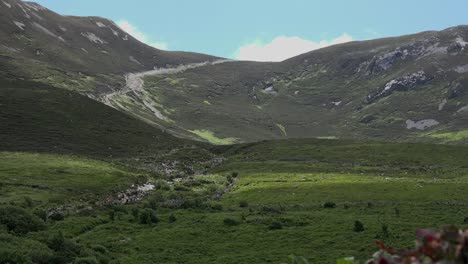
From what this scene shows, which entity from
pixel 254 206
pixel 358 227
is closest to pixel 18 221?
pixel 358 227

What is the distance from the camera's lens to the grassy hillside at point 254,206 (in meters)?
40.1

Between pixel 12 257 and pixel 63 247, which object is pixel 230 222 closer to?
pixel 63 247

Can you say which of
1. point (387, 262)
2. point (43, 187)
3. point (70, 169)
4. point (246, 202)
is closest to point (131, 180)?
point (70, 169)

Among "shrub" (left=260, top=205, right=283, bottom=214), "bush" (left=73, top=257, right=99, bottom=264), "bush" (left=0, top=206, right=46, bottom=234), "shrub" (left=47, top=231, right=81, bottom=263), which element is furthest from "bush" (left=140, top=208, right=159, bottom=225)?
"bush" (left=73, top=257, right=99, bottom=264)

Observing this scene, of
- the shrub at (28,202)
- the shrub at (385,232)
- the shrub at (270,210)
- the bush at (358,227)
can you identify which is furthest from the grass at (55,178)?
the shrub at (385,232)

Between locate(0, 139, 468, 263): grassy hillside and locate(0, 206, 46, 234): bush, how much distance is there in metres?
1.44

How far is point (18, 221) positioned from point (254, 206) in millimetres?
31671

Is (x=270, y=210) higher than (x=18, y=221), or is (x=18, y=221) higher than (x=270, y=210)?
(x=18, y=221)

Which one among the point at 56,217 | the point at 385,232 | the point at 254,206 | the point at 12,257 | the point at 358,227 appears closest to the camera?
the point at 12,257

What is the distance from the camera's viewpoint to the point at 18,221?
1502 inches

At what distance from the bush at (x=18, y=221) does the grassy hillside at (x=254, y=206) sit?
144 cm

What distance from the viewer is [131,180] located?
85562mm

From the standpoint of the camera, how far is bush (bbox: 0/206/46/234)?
123ft

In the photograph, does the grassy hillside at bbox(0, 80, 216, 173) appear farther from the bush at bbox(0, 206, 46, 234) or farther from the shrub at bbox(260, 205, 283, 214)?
the bush at bbox(0, 206, 46, 234)
